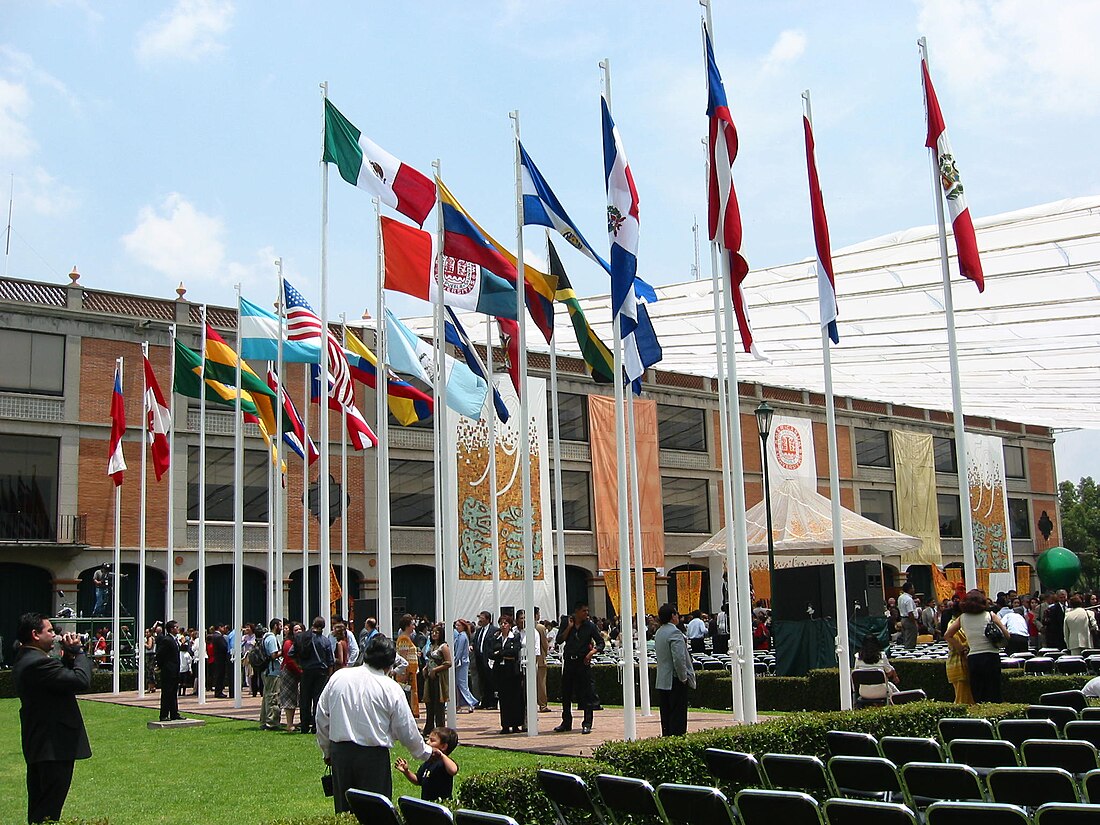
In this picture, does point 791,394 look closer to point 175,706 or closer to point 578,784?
point 175,706

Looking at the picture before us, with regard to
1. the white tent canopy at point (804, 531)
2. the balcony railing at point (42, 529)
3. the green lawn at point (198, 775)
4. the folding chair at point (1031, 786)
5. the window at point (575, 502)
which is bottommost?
the green lawn at point (198, 775)

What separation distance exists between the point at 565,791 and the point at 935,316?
20502mm

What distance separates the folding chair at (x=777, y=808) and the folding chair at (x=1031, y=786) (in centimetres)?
142

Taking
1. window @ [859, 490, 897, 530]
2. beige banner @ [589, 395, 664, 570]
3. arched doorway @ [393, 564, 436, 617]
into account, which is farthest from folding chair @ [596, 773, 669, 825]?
window @ [859, 490, 897, 530]

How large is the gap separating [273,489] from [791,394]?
114 feet

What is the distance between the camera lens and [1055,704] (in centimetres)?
1249

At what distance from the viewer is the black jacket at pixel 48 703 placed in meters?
8.43

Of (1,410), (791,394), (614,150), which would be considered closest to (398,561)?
(1,410)

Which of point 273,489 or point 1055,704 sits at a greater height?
point 273,489

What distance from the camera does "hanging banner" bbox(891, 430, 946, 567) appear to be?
5491 centimetres

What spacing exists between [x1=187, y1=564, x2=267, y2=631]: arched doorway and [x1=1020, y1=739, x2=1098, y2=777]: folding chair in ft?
114

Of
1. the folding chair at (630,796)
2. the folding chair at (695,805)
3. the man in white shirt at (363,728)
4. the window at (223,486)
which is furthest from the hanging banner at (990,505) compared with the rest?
the folding chair at (695,805)

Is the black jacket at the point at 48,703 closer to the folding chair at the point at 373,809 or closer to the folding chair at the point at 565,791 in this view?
the folding chair at the point at 373,809

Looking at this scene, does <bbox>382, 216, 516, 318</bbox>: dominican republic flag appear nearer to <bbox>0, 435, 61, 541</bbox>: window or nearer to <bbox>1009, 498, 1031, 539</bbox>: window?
<bbox>0, 435, 61, 541</bbox>: window
